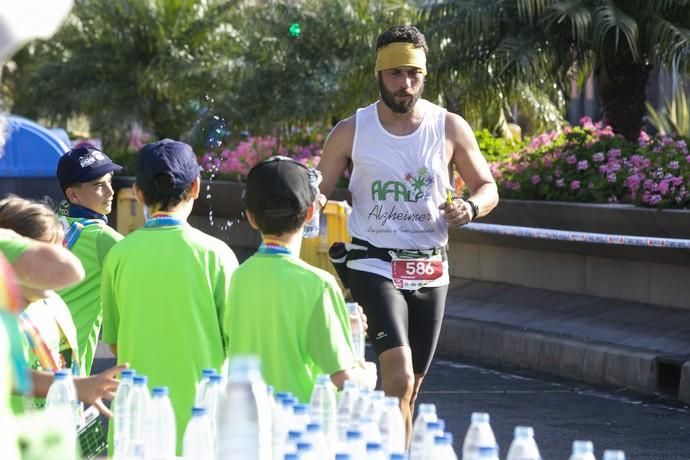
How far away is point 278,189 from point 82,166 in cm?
189

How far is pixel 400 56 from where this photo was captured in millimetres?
6715

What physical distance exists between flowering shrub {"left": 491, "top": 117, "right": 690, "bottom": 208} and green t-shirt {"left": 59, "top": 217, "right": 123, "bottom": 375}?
6856mm

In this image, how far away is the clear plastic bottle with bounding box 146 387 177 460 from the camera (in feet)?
13.9

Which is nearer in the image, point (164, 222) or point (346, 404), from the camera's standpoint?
point (346, 404)

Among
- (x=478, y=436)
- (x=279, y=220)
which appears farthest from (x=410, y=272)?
(x=478, y=436)

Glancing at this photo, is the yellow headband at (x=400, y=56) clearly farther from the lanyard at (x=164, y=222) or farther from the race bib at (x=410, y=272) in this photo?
the lanyard at (x=164, y=222)

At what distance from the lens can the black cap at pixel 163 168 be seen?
5.24 meters

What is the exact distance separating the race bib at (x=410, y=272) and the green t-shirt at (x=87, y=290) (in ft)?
4.16

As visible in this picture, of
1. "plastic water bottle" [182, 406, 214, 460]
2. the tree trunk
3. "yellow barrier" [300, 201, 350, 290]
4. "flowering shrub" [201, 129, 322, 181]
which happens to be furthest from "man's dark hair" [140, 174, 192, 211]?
"flowering shrub" [201, 129, 322, 181]

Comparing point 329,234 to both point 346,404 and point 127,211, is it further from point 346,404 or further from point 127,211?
point 346,404

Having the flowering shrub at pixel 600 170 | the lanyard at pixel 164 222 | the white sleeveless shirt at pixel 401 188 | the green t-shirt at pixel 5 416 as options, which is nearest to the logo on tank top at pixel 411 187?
the white sleeveless shirt at pixel 401 188

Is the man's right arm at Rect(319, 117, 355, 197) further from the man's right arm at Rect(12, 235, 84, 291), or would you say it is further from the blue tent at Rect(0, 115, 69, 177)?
the blue tent at Rect(0, 115, 69, 177)

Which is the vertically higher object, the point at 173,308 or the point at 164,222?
the point at 164,222

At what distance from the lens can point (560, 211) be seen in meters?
13.1
